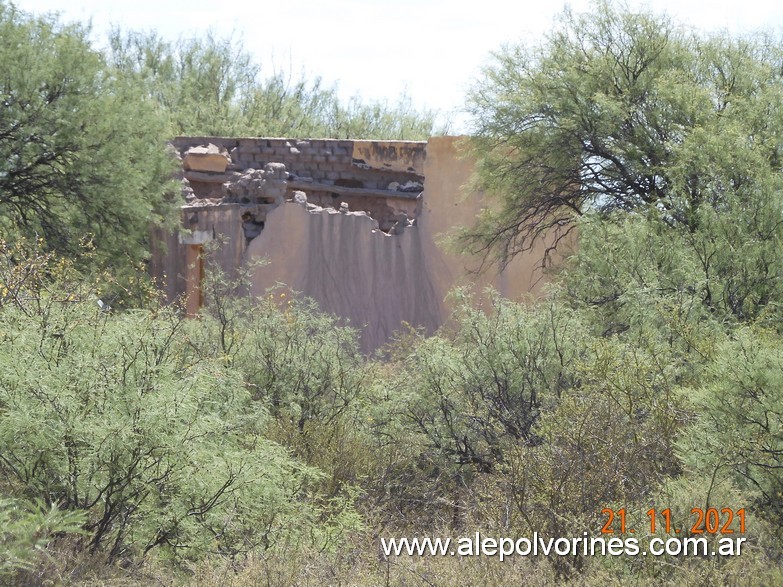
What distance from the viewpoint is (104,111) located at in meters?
18.7

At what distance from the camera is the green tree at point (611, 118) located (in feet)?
51.5

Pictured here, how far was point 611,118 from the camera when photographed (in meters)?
17.0

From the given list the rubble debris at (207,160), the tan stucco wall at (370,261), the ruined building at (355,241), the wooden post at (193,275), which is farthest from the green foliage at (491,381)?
the rubble debris at (207,160)

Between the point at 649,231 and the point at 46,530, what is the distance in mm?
9500

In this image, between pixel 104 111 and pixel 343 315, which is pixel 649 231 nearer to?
pixel 343 315

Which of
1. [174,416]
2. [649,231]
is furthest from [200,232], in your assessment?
[174,416]

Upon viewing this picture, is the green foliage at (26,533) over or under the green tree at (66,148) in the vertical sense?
under
